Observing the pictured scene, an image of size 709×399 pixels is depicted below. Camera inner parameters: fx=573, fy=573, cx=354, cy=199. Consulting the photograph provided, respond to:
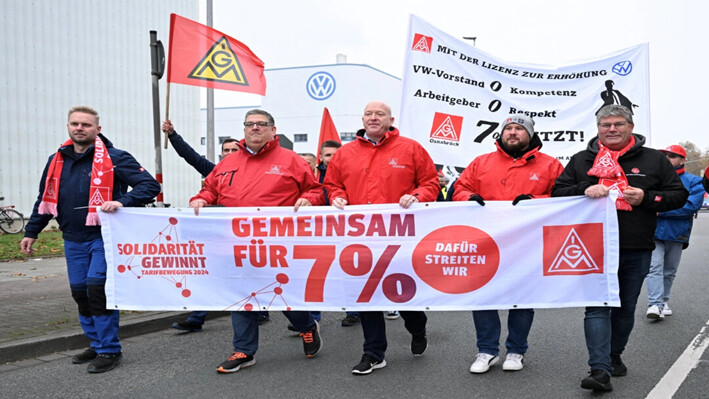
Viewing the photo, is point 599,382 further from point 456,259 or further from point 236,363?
point 236,363

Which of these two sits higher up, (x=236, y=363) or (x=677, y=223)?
(x=677, y=223)

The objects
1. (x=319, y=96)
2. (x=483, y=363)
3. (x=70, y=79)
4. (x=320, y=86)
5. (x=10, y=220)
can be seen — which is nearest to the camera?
(x=483, y=363)

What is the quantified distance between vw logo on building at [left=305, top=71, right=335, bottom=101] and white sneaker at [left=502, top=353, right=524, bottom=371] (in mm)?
46652

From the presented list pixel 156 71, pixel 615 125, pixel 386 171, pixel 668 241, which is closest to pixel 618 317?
pixel 615 125

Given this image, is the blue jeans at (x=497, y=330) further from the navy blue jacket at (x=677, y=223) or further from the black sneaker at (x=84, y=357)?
the black sneaker at (x=84, y=357)

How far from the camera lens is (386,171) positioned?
15.0ft

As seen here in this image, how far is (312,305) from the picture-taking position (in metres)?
4.64

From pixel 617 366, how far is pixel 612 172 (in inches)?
58.2

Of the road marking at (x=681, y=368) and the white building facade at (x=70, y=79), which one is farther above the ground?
the white building facade at (x=70, y=79)

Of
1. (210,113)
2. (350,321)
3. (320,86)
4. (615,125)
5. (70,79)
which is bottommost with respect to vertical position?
(350,321)

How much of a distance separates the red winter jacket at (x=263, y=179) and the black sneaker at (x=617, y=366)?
8.63ft

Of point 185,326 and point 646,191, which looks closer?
point 646,191

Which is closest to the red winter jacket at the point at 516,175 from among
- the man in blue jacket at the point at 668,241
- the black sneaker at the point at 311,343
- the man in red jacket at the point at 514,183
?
the man in red jacket at the point at 514,183

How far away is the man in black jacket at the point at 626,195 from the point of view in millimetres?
4000
